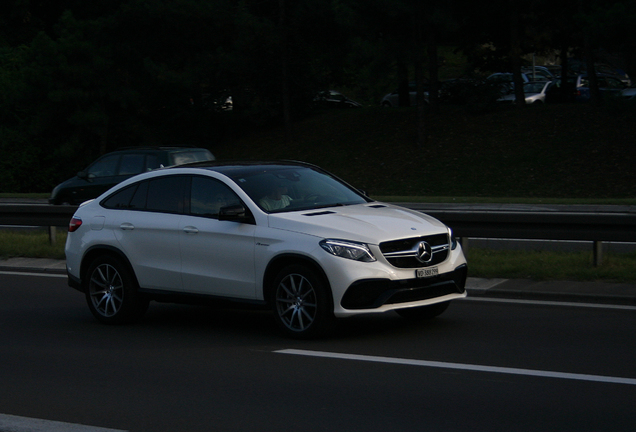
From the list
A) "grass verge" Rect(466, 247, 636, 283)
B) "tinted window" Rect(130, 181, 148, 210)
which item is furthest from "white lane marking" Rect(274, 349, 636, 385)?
"grass verge" Rect(466, 247, 636, 283)

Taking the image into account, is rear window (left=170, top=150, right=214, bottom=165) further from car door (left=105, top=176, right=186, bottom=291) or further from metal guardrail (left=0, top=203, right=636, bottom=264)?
car door (left=105, top=176, right=186, bottom=291)

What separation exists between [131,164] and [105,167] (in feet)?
3.13

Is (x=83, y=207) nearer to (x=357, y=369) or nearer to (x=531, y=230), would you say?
(x=357, y=369)

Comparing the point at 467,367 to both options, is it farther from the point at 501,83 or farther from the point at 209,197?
the point at 501,83

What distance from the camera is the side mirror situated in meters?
7.89

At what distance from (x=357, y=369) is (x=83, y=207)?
4.41 m

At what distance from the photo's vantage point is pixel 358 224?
7.54m

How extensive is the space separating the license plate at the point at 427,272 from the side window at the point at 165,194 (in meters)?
2.61

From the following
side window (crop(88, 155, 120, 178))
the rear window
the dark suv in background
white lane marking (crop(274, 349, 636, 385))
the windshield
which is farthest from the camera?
side window (crop(88, 155, 120, 178))

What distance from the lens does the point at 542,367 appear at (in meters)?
6.49

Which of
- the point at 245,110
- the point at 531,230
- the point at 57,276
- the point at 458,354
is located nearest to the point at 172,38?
the point at 245,110

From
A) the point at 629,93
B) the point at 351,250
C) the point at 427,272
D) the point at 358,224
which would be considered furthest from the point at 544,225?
the point at 629,93

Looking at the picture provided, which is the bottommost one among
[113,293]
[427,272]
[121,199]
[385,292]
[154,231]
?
[113,293]

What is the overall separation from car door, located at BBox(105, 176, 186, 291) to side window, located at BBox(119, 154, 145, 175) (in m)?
10.3
